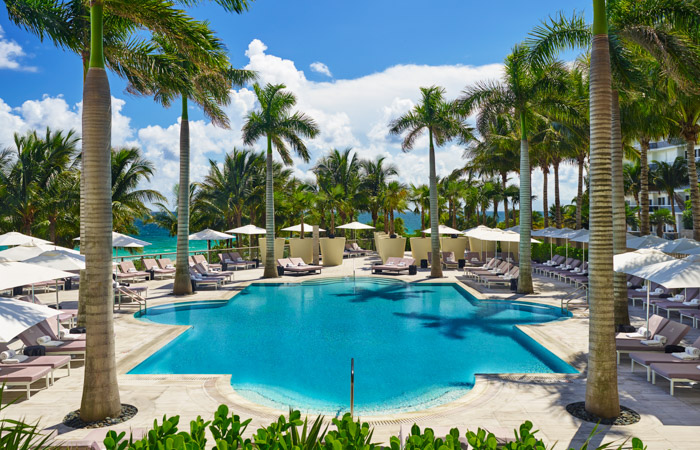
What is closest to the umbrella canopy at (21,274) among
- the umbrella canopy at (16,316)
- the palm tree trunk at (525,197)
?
the umbrella canopy at (16,316)

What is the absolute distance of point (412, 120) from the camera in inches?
856

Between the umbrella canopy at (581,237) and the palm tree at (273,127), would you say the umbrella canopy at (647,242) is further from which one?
the palm tree at (273,127)

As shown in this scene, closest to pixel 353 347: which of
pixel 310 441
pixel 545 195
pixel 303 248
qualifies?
pixel 310 441

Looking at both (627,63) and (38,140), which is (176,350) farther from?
(38,140)

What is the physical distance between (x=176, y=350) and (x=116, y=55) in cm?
748

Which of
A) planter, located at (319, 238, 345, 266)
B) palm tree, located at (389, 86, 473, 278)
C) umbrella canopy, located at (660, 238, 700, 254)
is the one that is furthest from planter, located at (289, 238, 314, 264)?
umbrella canopy, located at (660, 238, 700, 254)

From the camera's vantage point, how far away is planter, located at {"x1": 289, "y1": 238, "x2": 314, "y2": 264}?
2786cm

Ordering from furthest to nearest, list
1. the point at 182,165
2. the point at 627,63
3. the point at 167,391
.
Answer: the point at 182,165 < the point at 627,63 < the point at 167,391

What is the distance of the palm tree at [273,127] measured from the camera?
2152 cm

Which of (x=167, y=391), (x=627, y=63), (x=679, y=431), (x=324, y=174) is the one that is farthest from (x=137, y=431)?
(x=324, y=174)

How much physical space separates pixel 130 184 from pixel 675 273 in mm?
27408

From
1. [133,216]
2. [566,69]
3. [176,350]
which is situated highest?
[566,69]

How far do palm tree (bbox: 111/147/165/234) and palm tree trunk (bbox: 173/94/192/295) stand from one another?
11171 mm

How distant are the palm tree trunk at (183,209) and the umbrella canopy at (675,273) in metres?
14.3
